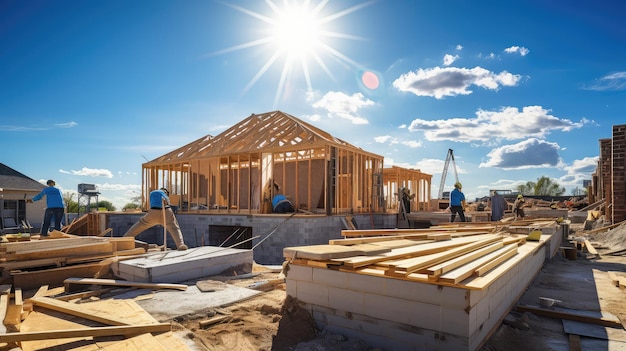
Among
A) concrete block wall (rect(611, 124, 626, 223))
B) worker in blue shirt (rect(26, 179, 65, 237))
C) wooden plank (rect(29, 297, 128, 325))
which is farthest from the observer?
concrete block wall (rect(611, 124, 626, 223))

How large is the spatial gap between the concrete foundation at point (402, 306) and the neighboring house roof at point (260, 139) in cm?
805

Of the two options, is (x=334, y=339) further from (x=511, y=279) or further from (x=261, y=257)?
(x=261, y=257)

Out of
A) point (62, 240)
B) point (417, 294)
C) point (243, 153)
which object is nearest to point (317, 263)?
point (417, 294)

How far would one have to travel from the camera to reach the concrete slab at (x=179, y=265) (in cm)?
564

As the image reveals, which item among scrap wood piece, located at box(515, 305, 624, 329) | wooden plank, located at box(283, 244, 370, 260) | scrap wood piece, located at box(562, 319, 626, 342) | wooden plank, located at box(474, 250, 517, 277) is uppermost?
wooden plank, located at box(283, 244, 370, 260)

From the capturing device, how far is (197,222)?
1387 cm

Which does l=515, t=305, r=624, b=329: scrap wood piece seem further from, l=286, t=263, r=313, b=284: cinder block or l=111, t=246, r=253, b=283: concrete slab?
l=111, t=246, r=253, b=283: concrete slab

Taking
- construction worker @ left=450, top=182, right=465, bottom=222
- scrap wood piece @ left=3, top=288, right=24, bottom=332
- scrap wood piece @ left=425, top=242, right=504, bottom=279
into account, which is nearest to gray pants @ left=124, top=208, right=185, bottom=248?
scrap wood piece @ left=3, top=288, right=24, bottom=332

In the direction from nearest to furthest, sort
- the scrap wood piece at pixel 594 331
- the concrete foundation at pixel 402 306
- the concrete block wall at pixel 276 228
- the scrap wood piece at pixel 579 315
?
the concrete foundation at pixel 402 306 → the scrap wood piece at pixel 594 331 → the scrap wood piece at pixel 579 315 → the concrete block wall at pixel 276 228

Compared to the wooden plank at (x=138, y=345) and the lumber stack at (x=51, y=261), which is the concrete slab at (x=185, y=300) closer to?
the wooden plank at (x=138, y=345)

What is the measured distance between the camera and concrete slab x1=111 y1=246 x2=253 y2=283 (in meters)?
5.64

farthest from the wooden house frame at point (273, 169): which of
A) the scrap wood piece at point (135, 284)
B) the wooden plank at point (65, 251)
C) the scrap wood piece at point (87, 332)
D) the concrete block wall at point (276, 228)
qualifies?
the scrap wood piece at point (87, 332)

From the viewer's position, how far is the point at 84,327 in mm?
3705

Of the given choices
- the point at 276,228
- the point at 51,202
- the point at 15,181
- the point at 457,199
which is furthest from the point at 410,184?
the point at 15,181
